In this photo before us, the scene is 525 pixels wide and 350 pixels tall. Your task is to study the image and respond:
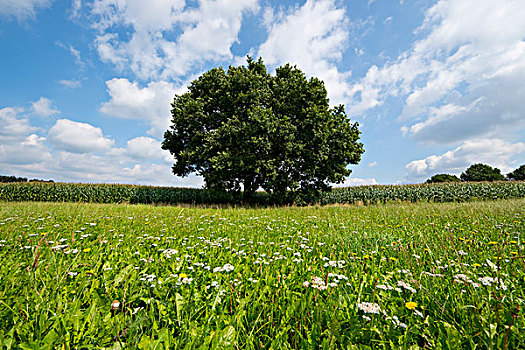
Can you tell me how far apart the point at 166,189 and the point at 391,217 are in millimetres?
20817

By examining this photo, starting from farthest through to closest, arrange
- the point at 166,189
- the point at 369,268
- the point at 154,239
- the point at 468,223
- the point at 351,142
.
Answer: the point at 166,189 → the point at 351,142 → the point at 468,223 → the point at 154,239 → the point at 369,268

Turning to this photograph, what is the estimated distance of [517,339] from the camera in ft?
6.07

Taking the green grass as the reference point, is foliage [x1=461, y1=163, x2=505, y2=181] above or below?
above

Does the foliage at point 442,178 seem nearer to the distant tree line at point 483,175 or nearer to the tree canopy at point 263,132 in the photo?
the distant tree line at point 483,175

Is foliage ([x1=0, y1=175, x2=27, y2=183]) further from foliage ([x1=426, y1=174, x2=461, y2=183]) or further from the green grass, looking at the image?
foliage ([x1=426, y1=174, x2=461, y2=183])

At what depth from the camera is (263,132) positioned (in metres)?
15.1

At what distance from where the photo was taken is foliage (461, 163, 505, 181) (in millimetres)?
46000

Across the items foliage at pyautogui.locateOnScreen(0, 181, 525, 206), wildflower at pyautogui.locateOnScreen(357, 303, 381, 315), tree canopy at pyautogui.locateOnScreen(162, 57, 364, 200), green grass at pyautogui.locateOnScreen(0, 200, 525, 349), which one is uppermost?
tree canopy at pyautogui.locateOnScreen(162, 57, 364, 200)

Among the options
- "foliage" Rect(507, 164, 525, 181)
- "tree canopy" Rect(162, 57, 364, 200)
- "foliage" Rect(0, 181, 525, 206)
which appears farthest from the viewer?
"foliage" Rect(507, 164, 525, 181)

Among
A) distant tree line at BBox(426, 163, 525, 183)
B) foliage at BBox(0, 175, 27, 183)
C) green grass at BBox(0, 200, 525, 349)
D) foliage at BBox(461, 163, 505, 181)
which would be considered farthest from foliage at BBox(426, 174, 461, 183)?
foliage at BBox(0, 175, 27, 183)

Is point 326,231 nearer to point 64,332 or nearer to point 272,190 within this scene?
point 64,332

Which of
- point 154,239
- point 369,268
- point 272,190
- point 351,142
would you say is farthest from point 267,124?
point 369,268

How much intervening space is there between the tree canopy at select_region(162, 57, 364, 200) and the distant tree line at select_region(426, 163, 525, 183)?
41760 mm

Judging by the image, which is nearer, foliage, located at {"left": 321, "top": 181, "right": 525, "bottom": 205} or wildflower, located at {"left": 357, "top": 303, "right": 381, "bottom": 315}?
wildflower, located at {"left": 357, "top": 303, "right": 381, "bottom": 315}
